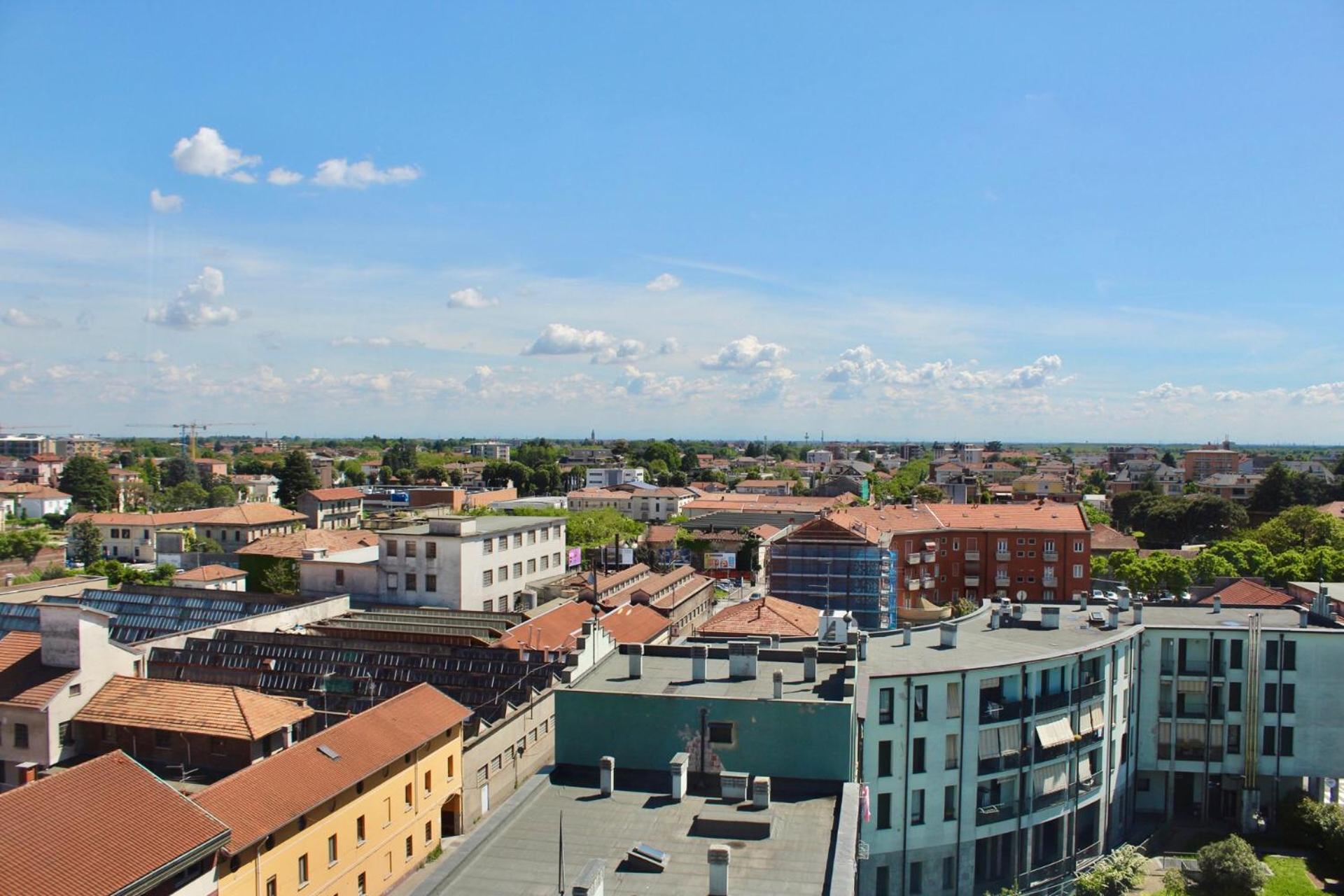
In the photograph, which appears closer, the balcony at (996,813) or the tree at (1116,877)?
the tree at (1116,877)

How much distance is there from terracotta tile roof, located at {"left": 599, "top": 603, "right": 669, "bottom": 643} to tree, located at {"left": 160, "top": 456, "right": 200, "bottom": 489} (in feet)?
474

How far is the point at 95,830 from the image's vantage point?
16.8m

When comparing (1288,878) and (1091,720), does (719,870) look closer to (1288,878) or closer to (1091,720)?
(1091,720)

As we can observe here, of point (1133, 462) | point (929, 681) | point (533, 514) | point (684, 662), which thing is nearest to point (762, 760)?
point (684, 662)

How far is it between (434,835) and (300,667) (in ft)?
33.3

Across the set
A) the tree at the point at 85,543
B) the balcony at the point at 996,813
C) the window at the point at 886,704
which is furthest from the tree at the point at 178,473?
the balcony at the point at 996,813

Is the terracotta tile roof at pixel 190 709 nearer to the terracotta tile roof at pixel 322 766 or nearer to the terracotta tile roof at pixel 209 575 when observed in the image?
the terracotta tile roof at pixel 322 766

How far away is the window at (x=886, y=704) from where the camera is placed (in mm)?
26156

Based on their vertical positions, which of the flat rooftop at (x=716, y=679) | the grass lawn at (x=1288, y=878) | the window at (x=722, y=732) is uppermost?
the flat rooftop at (x=716, y=679)

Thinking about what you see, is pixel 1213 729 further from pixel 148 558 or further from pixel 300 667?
pixel 148 558

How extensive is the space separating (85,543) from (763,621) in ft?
256

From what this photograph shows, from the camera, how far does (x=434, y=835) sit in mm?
27562

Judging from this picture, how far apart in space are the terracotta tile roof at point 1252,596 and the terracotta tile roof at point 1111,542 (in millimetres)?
32422

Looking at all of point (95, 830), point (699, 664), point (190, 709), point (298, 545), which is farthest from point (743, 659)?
point (298, 545)
